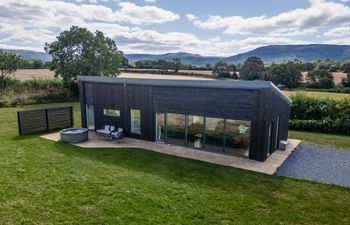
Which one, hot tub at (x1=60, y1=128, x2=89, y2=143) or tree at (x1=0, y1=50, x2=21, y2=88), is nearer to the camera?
hot tub at (x1=60, y1=128, x2=89, y2=143)

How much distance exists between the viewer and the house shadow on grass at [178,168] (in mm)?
9547

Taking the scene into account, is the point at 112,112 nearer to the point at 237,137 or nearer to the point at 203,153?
the point at 203,153

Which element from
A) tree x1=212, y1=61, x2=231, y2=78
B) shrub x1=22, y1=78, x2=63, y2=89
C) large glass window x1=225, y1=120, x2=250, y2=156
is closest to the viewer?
large glass window x1=225, y1=120, x2=250, y2=156

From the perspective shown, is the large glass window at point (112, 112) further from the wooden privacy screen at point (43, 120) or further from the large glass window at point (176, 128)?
the large glass window at point (176, 128)

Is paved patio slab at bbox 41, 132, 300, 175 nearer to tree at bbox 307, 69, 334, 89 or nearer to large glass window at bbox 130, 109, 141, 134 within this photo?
large glass window at bbox 130, 109, 141, 134

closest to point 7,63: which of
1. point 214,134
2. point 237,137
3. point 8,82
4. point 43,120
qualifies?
point 8,82

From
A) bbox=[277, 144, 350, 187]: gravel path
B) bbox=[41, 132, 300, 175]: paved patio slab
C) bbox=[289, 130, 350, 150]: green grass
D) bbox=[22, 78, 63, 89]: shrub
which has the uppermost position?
bbox=[22, 78, 63, 89]: shrub

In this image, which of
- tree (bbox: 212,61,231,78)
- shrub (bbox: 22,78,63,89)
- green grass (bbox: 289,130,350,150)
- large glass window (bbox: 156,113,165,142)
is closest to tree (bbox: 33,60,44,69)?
shrub (bbox: 22,78,63,89)

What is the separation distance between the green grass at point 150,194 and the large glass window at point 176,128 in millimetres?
2362

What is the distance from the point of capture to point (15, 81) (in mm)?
34719

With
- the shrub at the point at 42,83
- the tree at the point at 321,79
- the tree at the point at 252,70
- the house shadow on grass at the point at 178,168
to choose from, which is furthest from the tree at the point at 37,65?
the tree at the point at 321,79

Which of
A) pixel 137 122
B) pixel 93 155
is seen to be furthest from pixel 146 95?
pixel 93 155

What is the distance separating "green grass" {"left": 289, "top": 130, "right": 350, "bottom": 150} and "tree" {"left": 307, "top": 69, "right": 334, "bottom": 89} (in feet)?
126

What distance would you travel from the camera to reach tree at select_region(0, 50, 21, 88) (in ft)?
107
